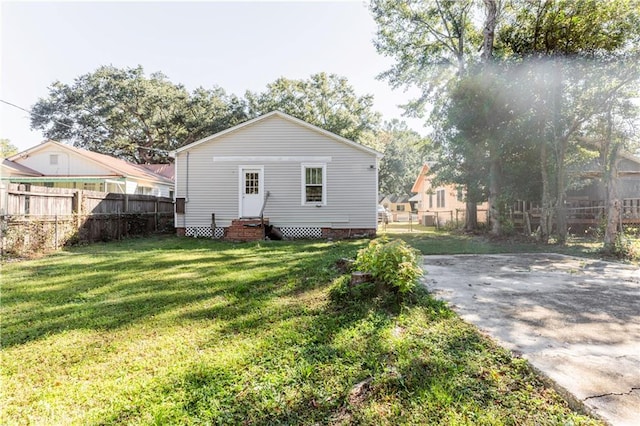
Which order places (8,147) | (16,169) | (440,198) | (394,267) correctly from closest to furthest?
1. (394,267)
2. (16,169)
3. (440,198)
4. (8,147)

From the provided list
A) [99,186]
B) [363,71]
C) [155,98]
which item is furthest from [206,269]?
[155,98]

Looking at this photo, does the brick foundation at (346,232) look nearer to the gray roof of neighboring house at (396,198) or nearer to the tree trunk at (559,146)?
the tree trunk at (559,146)

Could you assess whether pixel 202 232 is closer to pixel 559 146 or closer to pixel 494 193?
pixel 494 193

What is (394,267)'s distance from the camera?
3.67 metres

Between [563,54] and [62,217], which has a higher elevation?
[563,54]

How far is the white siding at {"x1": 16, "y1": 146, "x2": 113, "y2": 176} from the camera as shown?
17734 millimetres

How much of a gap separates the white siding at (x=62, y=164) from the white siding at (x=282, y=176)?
944 centimetres

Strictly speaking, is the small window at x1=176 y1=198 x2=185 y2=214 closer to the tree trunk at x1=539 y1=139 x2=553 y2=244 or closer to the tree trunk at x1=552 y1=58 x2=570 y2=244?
the tree trunk at x1=539 y1=139 x2=553 y2=244

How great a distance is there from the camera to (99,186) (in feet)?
57.8

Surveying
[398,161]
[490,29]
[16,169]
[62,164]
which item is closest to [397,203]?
[398,161]

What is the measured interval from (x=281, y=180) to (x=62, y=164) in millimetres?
14824

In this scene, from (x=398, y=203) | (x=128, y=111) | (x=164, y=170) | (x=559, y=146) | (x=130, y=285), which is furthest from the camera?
(x=398, y=203)

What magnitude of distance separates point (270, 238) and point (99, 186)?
1254cm

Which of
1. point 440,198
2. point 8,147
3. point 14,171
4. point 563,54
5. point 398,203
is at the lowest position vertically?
point 440,198
